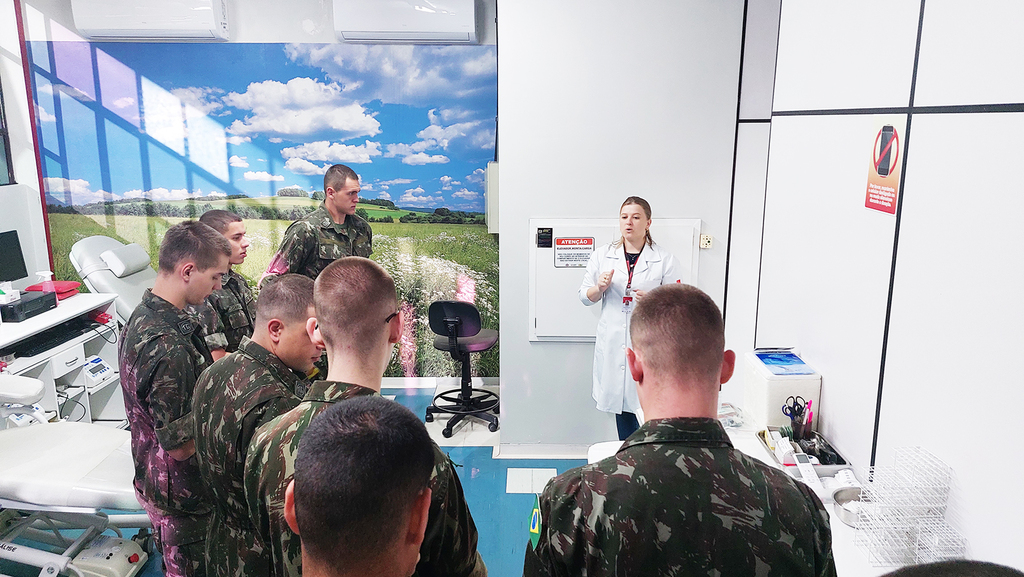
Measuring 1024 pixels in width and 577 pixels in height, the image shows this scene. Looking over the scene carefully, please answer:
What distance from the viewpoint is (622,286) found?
13.1 ft

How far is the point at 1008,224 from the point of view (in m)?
1.69

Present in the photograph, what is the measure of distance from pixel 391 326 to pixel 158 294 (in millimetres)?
1266

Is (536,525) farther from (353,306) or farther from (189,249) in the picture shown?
(189,249)

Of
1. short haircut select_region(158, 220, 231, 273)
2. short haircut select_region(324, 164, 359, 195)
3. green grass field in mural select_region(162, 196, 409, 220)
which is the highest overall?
short haircut select_region(324, 164, 359, 195)

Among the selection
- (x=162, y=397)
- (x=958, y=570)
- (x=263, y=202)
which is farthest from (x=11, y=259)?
(x=958, y=570)

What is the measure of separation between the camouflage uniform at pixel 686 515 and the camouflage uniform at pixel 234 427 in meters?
0.96

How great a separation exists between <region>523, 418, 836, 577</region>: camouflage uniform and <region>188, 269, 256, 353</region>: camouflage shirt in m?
2.76

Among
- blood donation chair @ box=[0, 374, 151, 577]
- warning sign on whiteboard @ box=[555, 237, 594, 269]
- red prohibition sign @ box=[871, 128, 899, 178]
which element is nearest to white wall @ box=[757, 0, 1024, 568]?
red prohibition sign @ box=[871, 128, 899, 178]

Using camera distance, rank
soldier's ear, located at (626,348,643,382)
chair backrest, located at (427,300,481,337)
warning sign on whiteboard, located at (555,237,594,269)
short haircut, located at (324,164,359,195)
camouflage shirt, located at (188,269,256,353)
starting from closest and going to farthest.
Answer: soldier's ear, located at (626,348,643,382) → camouflage shirt, located at (188,269,256,353) → short haircut, located at (324,164,359,195) → warning sign on whiteboard, located at (555,237,594,269) → chair backrest, located at (427,300,481,337)

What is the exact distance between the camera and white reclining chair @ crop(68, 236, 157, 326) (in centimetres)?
521

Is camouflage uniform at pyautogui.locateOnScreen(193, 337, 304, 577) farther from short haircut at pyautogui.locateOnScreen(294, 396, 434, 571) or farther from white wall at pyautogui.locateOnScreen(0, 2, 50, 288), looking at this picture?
white wall at pyautogui.locateOnScreen(0, 2, 50, 288)

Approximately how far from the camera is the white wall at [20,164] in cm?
546

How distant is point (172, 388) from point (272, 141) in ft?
12.4

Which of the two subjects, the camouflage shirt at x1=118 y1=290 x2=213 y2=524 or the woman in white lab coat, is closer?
the camouflage shirt at x1=118 y1=290 x2=213 y2=524
